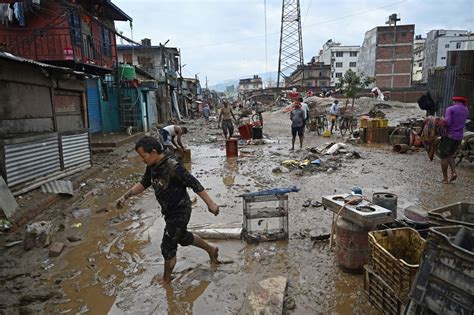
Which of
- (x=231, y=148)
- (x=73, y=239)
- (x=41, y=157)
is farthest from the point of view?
(x=231, y=148)

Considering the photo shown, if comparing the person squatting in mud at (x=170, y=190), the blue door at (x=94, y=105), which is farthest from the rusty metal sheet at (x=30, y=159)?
the blue door at (x=94, y=105)

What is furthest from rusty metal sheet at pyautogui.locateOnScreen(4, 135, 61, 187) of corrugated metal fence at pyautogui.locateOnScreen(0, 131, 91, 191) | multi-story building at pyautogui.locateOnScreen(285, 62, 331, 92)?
multi-story building at pyautogui.locateOnScreen(285, 62, 331, 92)

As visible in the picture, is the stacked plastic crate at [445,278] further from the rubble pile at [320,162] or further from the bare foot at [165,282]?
the rubble pile at [320,162]

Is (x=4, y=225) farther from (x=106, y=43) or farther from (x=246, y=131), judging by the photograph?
(x=106, y=43)

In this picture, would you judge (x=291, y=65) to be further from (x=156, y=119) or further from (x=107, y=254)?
(x=107, y=254)

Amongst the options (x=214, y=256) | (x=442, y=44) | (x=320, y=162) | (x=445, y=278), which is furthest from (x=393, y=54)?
(x=445, y=278)

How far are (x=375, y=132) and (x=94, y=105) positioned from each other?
44.3 feet

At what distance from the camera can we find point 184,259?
13.9 ft

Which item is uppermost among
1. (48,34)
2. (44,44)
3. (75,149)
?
(48,34)

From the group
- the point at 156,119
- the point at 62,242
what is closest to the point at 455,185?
the point at 62,242

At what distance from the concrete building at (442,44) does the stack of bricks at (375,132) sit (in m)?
48.7

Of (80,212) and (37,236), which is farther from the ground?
(37,236)

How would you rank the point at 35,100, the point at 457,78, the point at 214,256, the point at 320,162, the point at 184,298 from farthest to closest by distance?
the point at 457,78
the point at 320,162
the point at 35,100
the point at 214,256
the point at 184,298

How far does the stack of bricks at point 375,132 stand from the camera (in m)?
13.4
